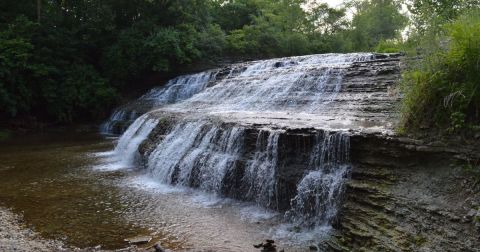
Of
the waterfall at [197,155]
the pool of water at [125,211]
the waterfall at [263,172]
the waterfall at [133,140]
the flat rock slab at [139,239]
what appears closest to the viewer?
the flat rock slab at [139,239]

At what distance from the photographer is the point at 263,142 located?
6.87 metres

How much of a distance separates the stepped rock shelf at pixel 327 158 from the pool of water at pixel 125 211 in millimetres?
413

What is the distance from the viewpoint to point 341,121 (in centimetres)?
736

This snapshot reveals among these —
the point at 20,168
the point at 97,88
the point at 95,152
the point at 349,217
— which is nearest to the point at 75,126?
the point at 97,88

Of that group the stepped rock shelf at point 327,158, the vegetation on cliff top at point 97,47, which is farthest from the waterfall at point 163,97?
the stepped rock shelf at point 327,158

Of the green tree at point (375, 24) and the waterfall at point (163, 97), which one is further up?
the green tree at point (375, 24)

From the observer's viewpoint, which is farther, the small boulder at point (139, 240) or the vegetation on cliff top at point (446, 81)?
the small boulder at point (139, 240)

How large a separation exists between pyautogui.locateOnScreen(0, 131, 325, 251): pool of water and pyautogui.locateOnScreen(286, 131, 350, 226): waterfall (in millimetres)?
296

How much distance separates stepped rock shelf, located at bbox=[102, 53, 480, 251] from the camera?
14.4 feet

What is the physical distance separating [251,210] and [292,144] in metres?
1.22

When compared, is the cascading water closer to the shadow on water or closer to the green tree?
the shadow on water

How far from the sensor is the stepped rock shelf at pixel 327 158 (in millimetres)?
4383

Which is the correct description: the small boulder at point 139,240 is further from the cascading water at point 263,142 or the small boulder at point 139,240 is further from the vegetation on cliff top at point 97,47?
the vegetation on cliff top at point 97,47

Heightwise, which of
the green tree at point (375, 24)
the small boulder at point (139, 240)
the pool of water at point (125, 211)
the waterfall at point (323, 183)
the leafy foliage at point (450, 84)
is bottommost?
the small boulder at point (139, 240)
